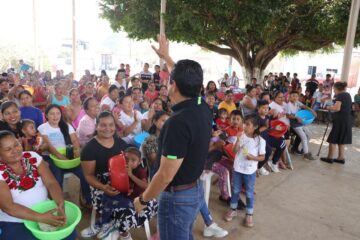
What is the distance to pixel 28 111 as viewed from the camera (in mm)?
4008

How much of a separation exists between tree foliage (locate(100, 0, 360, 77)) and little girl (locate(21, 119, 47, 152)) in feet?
22.4

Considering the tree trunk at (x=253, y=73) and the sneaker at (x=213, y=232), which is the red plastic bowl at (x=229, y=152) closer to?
the sneaker at (x=213, y=232)

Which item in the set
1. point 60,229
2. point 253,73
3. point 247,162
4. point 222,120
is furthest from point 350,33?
point 60,229

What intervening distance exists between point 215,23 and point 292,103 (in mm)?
4775

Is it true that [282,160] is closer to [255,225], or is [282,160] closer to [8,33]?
[255,225]

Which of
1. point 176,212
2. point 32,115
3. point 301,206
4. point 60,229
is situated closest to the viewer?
point 176,212

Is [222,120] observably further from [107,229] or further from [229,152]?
[107,229]

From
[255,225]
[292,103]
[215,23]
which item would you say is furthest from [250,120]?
[215,23]

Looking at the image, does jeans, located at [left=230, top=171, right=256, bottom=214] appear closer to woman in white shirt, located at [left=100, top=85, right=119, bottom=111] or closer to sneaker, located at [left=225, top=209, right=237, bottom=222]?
sneaker, located at [left=225, top=209, right=237, bottom=222]

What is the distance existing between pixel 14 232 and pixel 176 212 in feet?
4.21

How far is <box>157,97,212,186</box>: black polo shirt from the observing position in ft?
5.32

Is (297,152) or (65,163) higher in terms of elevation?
(65,163)

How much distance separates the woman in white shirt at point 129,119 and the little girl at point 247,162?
152cm

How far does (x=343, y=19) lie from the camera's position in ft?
28.2
